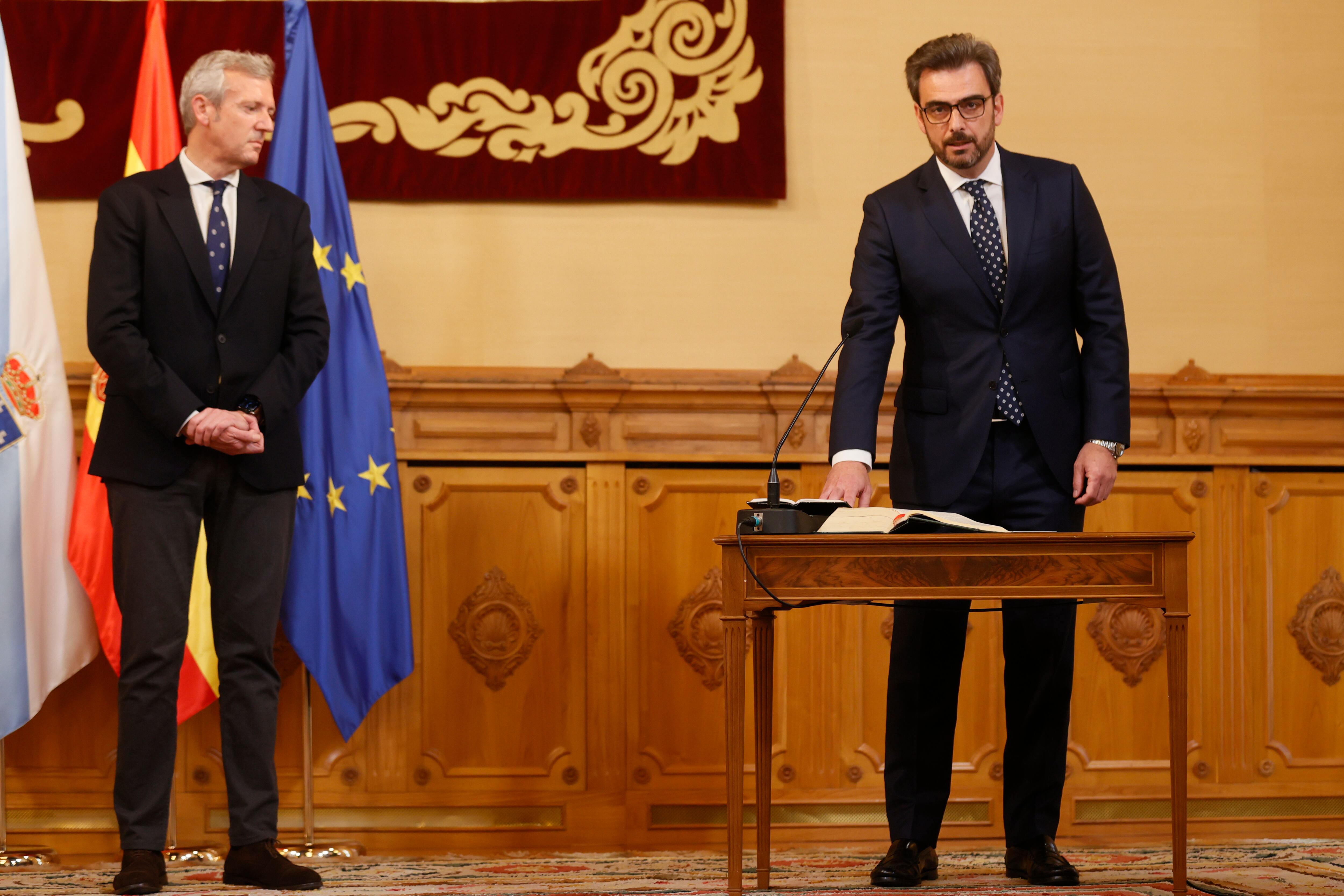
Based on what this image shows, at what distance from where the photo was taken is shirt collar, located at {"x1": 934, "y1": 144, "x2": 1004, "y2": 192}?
8.43 ft

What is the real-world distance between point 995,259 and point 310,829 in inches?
82.4

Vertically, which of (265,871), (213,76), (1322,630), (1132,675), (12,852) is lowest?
(12,852)

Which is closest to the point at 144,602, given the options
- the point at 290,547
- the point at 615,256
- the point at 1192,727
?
the point at 290,547

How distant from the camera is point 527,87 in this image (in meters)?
3.63

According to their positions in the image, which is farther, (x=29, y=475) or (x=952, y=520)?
(x=29, y=475)

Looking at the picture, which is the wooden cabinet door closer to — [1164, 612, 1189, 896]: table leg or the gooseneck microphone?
[1164, 612, 1189, 896]: table leg

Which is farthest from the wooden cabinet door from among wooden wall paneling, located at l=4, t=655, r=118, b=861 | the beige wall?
wooden wall paneling, located at l=4, t=655, r=118, b=861

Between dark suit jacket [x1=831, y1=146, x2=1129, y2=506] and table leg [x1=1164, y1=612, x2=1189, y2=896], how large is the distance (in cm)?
49

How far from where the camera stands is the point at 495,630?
11.2 ft

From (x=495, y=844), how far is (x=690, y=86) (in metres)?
2.12

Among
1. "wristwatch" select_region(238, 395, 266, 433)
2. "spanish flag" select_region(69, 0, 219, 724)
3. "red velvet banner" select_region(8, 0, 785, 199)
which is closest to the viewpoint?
"wristwatch" select_region(238, 395, 266, 433)

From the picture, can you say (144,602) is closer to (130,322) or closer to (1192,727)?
(130,322)

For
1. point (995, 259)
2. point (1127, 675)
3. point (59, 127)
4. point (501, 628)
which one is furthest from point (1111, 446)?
point (59, 127)

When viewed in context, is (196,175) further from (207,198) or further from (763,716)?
(763,716)
